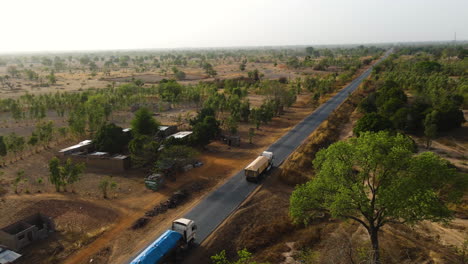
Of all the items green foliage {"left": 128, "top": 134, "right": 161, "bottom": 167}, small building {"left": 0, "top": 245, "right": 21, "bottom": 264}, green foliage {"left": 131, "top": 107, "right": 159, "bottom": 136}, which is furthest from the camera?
green foliage {"left": 131, "top": 107, "right": 159, "bottom": 136}

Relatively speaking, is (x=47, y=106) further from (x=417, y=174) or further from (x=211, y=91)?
(x=417, y=174)

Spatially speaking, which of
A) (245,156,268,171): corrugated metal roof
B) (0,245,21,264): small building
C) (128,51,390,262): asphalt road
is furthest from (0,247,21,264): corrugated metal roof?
(245,156,268,171): corrugated metal roof

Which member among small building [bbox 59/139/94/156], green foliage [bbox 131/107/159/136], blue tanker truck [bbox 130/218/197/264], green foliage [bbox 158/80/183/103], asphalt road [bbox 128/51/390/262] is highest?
green foliage [bbox 158/80/183/103]

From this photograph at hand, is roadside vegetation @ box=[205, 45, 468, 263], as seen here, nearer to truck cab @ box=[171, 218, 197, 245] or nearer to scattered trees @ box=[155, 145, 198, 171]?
truck cab @ box=[171, 218, 197, 245]

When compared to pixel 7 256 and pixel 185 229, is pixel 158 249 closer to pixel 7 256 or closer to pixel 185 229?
pixel 185 229

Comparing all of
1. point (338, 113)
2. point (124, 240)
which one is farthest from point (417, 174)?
point (338, 113)

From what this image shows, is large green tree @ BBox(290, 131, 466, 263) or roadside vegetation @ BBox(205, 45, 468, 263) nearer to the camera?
large green tree @ BBox(290, 131, 466, 263)

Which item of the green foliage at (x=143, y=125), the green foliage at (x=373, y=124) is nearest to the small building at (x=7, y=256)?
the green foliage at (x=143, y=125)
